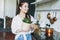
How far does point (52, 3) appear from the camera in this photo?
8.93ft

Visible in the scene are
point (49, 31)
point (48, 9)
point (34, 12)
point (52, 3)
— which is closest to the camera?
point (49, 31)

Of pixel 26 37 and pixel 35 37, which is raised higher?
pixel 26 37

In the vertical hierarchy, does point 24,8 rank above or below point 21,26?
above

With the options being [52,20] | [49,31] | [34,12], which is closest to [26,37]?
[49,31]

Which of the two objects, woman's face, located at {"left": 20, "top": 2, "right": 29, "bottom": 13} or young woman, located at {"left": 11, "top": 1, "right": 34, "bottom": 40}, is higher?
woman's face, located at {"left": 20, "top": 2, "right": 29, "bottom": 13}

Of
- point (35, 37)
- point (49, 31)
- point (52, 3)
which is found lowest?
point (35, 37)

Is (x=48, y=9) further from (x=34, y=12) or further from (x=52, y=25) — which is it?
(x=34, y=12)

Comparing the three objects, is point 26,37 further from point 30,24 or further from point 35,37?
point 35,37

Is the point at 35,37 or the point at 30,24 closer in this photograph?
the point at 30,24

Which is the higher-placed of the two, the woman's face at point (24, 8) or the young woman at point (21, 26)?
the woman's face at point (24, 8)

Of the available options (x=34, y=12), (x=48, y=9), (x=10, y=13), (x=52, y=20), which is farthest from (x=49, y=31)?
(x=10, y=13)

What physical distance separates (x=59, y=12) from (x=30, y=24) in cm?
106

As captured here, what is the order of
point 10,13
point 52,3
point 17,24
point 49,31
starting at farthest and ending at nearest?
1. point 10,13
2. point 52,3
3. point 49,31
4. point 17,24

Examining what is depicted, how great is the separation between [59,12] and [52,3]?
1.06 ft
